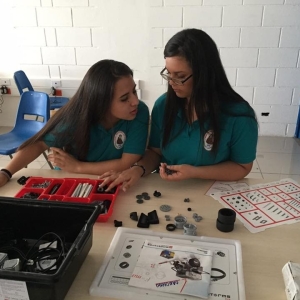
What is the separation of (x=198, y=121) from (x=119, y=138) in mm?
384

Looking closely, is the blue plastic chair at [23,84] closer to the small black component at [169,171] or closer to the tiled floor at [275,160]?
the tiled floor at [275,160]

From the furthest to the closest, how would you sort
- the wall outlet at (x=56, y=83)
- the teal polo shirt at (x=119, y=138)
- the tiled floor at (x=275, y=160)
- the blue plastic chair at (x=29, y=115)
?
1. the wall outlet at (x=56, y=83)
2. the tiled floor at (x=275, y=160)
3. the blue plastic chair at (x=29, y=115)
4. the teal polo shirt at (x=119, y=138)

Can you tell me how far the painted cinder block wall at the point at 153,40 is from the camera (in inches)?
120

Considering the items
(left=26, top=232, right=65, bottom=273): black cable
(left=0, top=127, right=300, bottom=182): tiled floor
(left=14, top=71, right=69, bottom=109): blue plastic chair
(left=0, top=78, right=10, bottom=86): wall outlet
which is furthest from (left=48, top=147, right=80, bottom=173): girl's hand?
(left=0, top=78, right=10, bottom=86): wall outlet

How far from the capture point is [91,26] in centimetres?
322

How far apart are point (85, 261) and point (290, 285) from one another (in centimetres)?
53

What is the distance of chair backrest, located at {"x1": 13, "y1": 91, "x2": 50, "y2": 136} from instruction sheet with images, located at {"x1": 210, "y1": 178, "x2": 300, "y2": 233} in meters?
1.75

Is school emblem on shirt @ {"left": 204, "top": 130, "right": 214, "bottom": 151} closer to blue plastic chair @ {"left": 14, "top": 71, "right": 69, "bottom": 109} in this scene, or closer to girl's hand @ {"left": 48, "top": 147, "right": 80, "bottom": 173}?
girl's hand @ {"left": 48, "top": 147, "right": 80, "bottom": 173}

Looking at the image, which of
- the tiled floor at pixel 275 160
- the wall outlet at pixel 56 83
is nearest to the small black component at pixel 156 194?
the tiled floor at pixel 275 160

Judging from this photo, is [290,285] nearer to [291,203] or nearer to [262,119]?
[291,203]

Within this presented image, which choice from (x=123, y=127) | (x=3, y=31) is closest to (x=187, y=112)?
(x=123, y=127)

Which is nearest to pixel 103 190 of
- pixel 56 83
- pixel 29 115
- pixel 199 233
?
pixel 199 233

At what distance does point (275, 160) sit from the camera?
3061 mm

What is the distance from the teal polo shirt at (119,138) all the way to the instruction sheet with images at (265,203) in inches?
17.4
